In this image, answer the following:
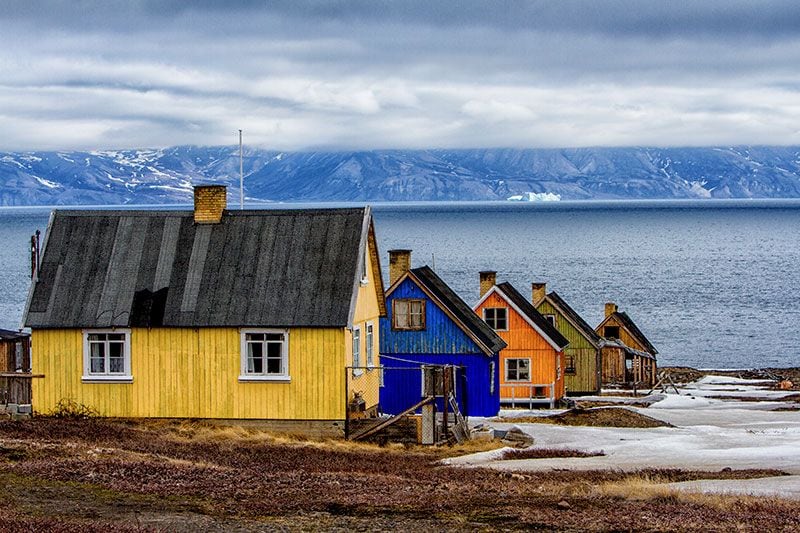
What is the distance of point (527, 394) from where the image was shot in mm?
61344

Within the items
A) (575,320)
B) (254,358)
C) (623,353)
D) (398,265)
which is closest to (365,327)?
(254,358)

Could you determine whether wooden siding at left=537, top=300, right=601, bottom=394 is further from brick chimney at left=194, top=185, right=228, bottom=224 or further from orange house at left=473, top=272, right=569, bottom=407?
brick chimney at left=194, top=185, right=228, bottom=224

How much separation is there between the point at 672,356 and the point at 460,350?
5737 cm

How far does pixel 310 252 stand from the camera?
39188mm

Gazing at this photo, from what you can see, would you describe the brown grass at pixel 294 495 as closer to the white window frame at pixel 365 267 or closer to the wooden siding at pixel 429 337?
the white window frame at pixel 365 267

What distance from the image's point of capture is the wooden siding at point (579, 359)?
69.9 m

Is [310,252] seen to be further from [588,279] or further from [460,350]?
[588,279]

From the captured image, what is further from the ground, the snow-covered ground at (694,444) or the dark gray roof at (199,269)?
the dark gray roof at (199,269)

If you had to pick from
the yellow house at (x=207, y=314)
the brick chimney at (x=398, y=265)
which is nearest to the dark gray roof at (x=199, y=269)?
the yellow house at (x=207, y=314)

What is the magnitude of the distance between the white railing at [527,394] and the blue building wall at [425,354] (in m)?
9.57

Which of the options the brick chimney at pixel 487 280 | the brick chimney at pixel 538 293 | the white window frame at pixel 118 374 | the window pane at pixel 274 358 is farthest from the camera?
the brick chimney at pixel 538 293

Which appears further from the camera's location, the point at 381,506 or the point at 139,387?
the point at 139,387

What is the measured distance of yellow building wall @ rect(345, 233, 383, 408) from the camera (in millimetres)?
38344

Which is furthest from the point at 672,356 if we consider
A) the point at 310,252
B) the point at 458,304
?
the point at 310,252
